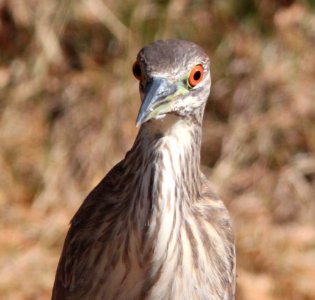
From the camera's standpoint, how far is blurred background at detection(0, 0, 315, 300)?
6.97 metres

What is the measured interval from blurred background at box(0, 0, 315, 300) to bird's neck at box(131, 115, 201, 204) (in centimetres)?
279

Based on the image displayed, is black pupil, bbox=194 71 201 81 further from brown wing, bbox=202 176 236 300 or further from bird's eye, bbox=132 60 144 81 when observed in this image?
brown wing, bbox=202 176 236 300

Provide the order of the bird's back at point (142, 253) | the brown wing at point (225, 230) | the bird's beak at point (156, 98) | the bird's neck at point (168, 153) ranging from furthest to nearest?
the brown wing at point (225, 230), the bird's back at point (142, 253), the bird's neck at point (168, 153), the bird's beak at point (156, 98)

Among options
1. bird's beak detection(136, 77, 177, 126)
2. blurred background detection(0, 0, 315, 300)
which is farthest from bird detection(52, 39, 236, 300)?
blurred background detection(0, 0, 315, 300)

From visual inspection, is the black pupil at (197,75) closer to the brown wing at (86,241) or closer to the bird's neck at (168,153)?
the bird's neck at (168,153)

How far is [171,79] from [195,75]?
144mm

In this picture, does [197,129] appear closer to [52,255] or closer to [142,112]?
[142,112]

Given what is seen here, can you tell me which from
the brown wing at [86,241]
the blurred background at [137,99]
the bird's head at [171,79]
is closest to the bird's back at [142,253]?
the brown wing at [86,241]

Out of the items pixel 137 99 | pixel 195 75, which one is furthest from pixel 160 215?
pixel 137 99

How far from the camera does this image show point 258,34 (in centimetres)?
729

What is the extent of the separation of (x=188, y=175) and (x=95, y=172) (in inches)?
114

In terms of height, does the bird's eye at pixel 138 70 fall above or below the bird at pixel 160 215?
above

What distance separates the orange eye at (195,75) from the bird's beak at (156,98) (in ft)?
0.32

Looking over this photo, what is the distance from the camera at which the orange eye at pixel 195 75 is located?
3967 mm
